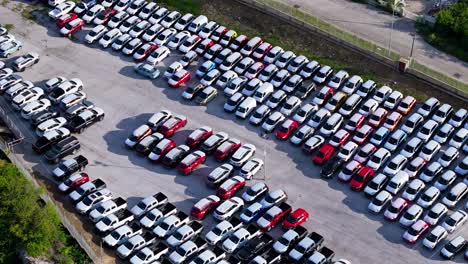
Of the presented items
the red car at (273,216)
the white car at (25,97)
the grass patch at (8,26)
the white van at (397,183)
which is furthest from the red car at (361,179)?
the grass patch at (8,26)

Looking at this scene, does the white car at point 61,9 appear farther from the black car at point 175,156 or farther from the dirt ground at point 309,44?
the black car at point 175,156

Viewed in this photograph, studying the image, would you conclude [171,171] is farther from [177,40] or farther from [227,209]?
[177,40]

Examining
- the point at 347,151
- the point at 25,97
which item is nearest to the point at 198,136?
the point at 347,151

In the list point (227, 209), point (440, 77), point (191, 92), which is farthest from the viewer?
point (440, 77)

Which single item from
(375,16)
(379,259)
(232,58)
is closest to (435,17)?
→ (375,16)

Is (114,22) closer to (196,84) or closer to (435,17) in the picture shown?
(196,84)

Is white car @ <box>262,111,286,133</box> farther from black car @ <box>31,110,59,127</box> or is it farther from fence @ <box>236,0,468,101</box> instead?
black car @ <box>31,110,59,127</box>
